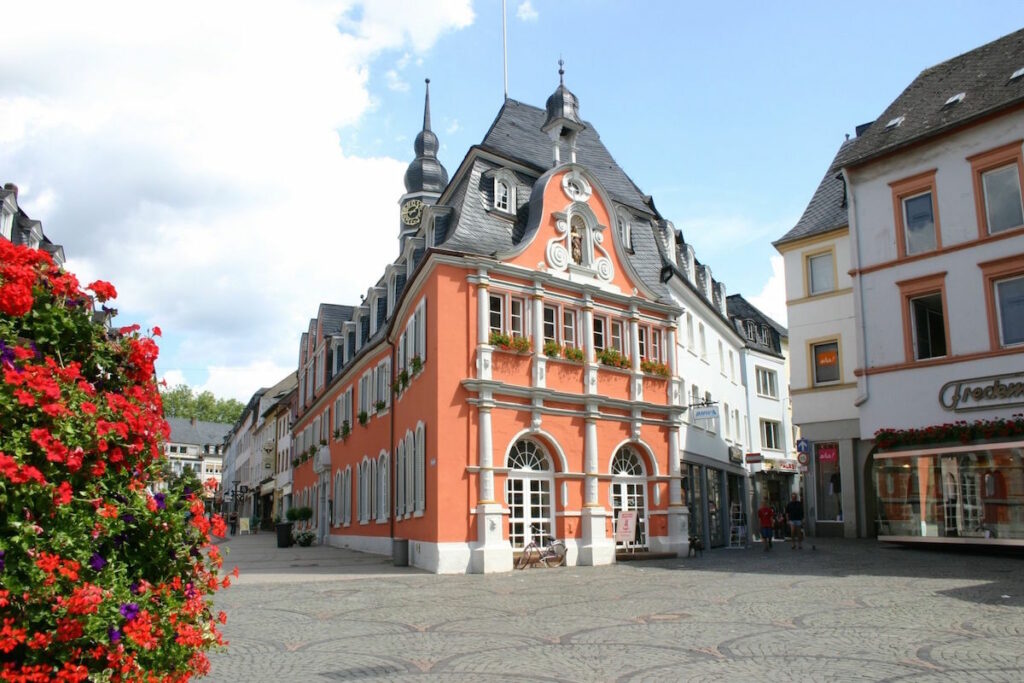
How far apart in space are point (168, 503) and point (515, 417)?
1765 centimetres

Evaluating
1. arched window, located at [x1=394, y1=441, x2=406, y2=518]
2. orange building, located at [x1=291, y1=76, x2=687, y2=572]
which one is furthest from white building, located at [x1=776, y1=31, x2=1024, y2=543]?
arched window, located at [x1=394, y1=441, x2=406, y2=518]

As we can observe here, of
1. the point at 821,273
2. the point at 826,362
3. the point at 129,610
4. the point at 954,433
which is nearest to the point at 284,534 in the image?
the point at 826,362

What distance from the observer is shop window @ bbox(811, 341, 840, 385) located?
30.8 meters

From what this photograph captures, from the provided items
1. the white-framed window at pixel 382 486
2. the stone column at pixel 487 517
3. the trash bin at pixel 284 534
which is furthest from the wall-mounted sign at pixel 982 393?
the trash bin at pixel 284 534

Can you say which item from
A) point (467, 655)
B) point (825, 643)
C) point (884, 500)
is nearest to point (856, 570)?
point (884, 500)

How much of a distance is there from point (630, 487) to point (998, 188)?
1235cm

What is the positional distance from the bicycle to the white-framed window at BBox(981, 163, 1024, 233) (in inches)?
534

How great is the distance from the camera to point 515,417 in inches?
877

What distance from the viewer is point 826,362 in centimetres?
3117

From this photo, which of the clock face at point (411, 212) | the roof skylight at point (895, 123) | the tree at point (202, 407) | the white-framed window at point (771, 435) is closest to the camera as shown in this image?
the roof skylight at point (895, 123)

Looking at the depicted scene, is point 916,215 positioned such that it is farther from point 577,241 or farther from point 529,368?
point 529,368

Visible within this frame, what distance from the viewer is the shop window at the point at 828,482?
30469 millimetres

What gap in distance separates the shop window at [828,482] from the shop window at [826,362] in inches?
90.1

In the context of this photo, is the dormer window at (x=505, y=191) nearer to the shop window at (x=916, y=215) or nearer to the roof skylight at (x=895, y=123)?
the shop window at (x=916, y=215)
